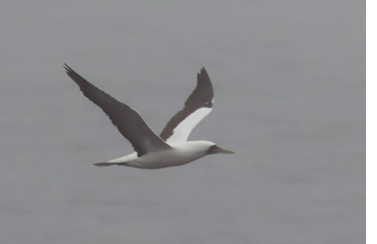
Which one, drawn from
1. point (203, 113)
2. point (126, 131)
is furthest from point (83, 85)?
point (203, 113)

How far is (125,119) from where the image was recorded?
6.64 meters

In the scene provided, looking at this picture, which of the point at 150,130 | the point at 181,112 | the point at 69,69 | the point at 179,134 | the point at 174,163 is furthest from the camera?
the point at 181,112

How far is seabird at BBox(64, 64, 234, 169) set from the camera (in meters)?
6.35

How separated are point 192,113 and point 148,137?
1912 millimetres

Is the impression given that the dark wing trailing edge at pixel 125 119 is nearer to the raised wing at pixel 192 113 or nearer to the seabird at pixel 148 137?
the seabird at pixel 148 137

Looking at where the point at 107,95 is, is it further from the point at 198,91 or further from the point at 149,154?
the point at 198,91

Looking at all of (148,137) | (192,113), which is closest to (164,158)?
(148,137)

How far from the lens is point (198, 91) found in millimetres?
9055

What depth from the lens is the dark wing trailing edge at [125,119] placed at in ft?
20.5

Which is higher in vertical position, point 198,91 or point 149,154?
point 198,91

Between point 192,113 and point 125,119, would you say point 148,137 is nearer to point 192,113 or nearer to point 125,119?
point 125,119

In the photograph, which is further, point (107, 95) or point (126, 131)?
point (126, 131)

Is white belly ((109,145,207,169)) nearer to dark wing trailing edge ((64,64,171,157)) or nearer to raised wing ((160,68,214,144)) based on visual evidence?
dark wing trailing edge ((64,64,171,157))

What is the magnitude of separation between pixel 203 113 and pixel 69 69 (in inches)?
113
